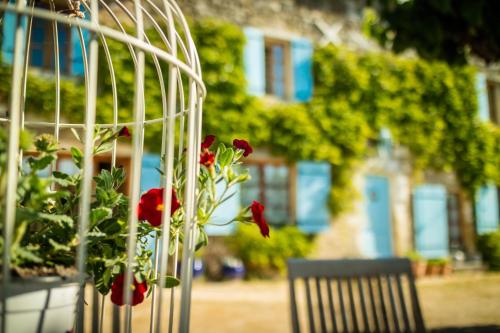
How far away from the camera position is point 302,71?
749cm

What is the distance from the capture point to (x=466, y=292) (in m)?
6.02

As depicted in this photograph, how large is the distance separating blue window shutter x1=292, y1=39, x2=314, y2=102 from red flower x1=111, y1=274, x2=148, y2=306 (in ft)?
22.4

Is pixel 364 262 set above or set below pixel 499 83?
below

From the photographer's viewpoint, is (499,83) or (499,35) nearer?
(499,35)

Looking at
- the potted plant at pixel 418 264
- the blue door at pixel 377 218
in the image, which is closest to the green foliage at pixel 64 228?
the blue door at pixel 377 218

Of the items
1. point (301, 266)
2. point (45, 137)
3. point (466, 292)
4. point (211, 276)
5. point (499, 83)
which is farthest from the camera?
point (499, 83)

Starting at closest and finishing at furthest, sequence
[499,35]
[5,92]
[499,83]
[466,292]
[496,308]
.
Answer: [499,35]
[496,308]
[5,92]
[466,292]
[499,83]

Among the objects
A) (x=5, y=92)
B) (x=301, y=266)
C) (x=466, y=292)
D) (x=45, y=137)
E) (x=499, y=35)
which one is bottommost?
→ (x=466, y=292)

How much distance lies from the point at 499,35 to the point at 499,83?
814 cm

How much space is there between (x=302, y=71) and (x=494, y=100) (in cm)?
529

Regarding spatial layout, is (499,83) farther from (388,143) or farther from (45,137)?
(45,137)

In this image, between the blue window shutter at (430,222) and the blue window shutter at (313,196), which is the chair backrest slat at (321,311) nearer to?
the blue window shutter at (313,196)

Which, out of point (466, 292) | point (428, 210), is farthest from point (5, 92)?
point (428, 210)

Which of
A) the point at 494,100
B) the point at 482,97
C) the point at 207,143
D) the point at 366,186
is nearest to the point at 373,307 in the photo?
the point at 207,143
